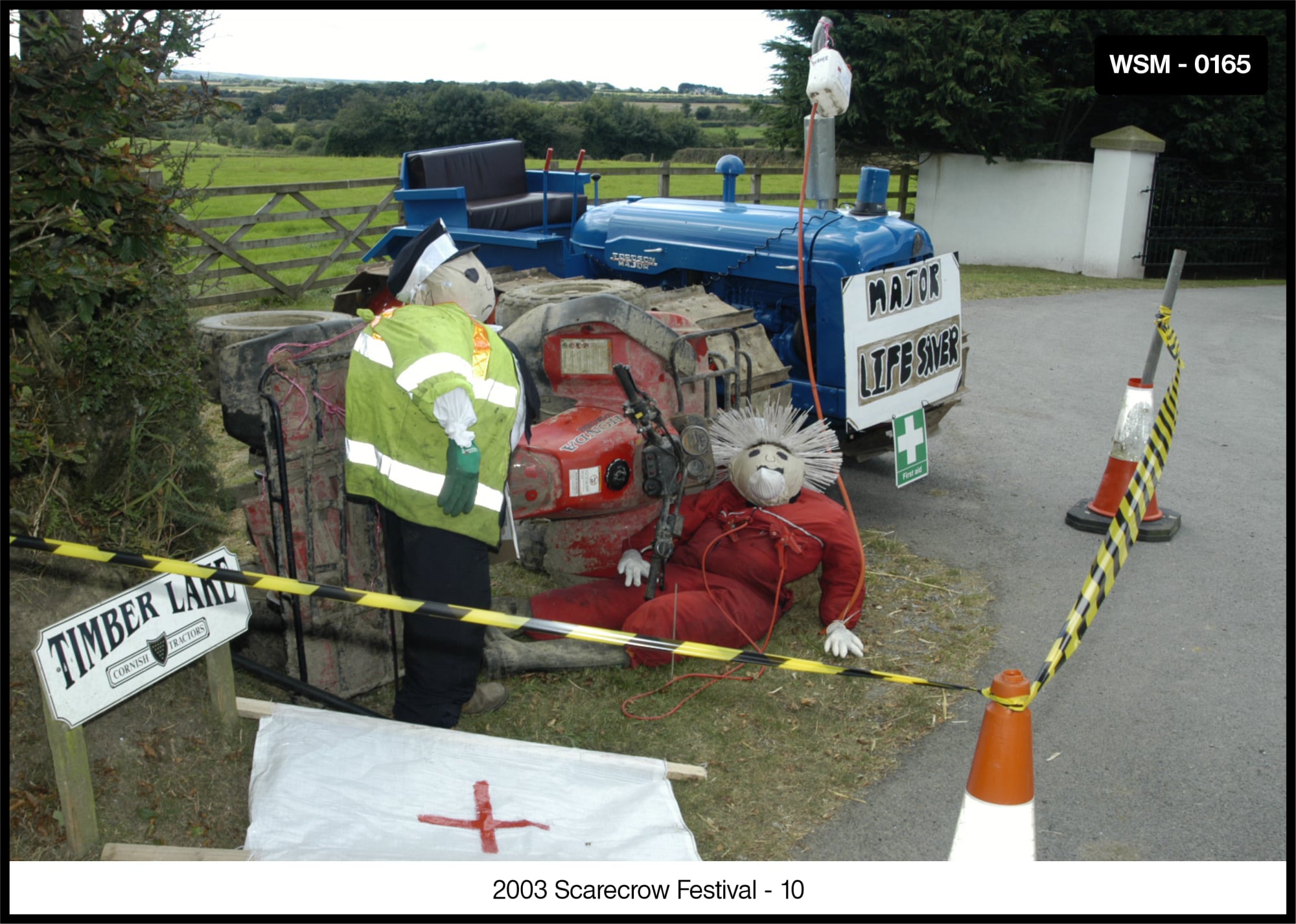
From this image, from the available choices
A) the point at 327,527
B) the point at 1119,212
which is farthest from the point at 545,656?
the point at 1119,212

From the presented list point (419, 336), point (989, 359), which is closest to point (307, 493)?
point (419, 336)

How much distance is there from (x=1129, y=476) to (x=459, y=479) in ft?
14.0

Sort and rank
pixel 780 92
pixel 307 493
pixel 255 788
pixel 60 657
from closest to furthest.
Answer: pixel 60 657 → pixel 255 788 → pixel 307 493 → pixel 780 92

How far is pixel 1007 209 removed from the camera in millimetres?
19469

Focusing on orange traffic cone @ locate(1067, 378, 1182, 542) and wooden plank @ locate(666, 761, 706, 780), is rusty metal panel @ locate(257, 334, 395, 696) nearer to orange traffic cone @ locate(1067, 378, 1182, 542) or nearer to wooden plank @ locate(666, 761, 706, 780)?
wooden plank @ locate(666, 761, 706, 780)

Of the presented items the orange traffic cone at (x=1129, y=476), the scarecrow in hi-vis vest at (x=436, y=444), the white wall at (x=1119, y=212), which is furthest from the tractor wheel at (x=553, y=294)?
the white wall at (x=1119, y=212)

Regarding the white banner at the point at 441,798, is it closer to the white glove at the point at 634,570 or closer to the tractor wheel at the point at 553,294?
the white glove at the point at 634,570

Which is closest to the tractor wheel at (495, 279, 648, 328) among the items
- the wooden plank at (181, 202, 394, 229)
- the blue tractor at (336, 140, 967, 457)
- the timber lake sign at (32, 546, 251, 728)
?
the blue tractor at (336, 140, 967, 457)

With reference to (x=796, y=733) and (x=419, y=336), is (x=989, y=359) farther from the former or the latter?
(x=419, y=336)

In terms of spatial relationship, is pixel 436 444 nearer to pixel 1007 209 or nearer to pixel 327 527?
pixel 327 527

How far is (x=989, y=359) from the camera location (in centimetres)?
1049

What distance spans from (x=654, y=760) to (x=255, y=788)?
127cm

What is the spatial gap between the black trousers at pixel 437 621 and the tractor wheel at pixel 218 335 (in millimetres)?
852

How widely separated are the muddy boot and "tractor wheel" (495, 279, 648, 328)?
1638mm
